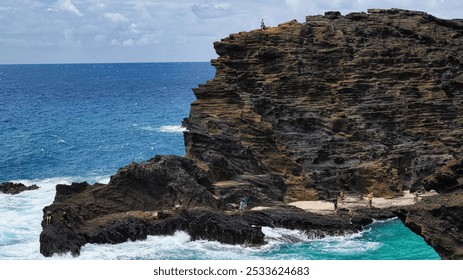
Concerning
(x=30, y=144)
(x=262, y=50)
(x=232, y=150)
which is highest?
(x=262, y=50)

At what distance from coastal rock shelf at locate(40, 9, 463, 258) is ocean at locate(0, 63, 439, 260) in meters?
1.54

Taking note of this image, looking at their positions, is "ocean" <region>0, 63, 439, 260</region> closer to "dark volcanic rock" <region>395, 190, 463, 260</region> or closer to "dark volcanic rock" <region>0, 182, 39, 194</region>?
"dark volcanic rock" <region>0, 182, 39, 194</region>

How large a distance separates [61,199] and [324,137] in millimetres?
19970

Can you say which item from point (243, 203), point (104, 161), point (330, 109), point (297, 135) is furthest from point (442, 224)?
point (104, 161)

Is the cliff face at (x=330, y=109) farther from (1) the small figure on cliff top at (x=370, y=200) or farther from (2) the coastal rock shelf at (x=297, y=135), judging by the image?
(1) the small figure on cliff top at (x=370, y=200)

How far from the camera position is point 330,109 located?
189 ft

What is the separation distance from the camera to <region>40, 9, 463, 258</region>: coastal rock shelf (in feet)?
152

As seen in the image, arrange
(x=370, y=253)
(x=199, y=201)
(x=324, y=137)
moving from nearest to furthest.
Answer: (x=370, y=253) → (x=199, y=201) → (x=324, y=137)

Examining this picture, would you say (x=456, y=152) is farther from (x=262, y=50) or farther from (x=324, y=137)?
(x=262, y=50)

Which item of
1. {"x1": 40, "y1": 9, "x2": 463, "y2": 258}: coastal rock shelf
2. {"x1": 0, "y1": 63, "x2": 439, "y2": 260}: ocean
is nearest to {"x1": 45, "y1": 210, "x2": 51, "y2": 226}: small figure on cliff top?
{"x1": 40, "y1": 9, "x2": 463, "y2": 258}: coastal rock shelf

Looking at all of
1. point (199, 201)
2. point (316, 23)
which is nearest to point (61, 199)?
point (199, 201)

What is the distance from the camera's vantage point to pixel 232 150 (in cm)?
5284

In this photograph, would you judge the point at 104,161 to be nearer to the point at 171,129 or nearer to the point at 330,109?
the point at 171,129

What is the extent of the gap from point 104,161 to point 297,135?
3414 centimetres
